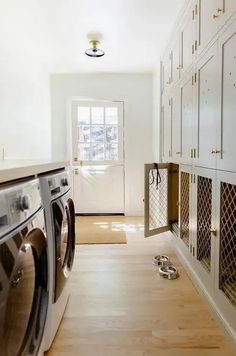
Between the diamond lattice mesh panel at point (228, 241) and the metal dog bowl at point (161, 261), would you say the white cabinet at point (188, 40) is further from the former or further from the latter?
the metal dog bowl at point (161, 261)

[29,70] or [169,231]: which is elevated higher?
[29,70]

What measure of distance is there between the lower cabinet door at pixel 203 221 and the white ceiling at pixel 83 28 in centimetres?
161

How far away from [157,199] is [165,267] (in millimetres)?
1334


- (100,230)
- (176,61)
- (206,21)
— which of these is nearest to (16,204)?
(206,21)

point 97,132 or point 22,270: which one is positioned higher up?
point 97,132

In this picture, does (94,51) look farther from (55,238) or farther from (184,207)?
(55,238)

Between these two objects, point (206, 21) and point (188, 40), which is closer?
point (206, 21)

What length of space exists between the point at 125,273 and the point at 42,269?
4.56 ft

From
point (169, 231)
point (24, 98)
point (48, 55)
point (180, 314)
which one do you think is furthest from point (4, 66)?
point (180, 314)

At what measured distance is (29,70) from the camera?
338cm

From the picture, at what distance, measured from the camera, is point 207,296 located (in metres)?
1.80

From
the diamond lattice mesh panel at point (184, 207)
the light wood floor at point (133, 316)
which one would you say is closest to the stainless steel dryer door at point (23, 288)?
the light wood floor at point (133, 316)

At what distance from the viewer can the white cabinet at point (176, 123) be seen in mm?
2596

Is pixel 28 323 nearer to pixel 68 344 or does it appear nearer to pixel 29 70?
pixel 68 344
